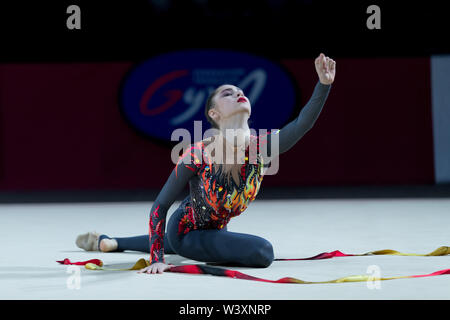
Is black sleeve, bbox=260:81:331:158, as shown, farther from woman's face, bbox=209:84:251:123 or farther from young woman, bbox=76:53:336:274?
woman's face, bbox=209:84:251:123

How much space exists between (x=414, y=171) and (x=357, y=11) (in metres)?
2.39

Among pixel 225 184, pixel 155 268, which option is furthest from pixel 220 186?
pixel 155 268

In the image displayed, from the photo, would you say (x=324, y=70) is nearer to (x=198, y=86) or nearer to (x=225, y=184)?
(x=225, y=184)

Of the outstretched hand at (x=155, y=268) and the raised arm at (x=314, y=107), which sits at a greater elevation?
the raised arm at (x=314, y=107)

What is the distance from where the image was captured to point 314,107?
117 inches

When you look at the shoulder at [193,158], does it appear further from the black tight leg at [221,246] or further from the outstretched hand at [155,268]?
the outstretched hand at [155,268]

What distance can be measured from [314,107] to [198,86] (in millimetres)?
6579

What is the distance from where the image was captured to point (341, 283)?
9.52ft

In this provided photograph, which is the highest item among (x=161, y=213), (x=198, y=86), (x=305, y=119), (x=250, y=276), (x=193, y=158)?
(x=198, y=86)

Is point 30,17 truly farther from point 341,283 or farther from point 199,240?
point 341,283

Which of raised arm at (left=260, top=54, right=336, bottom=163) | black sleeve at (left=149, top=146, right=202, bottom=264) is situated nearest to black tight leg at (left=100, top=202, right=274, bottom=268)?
black sleeve at (left=149, top=146, right=202, bottom=264)

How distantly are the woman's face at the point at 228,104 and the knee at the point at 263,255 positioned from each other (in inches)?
24.6

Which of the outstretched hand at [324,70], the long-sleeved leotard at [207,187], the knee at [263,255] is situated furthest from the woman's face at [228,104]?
the knee at [263,255]

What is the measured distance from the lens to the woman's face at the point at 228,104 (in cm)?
324
